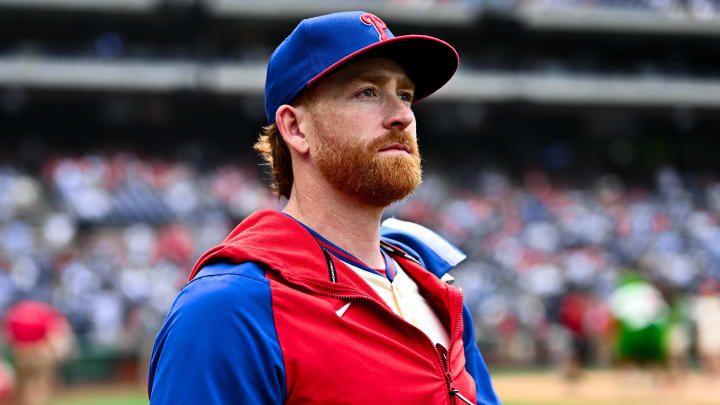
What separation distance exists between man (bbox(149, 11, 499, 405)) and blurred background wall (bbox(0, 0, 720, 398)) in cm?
1265

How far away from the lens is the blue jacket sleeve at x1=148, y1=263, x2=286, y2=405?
62.2 inches

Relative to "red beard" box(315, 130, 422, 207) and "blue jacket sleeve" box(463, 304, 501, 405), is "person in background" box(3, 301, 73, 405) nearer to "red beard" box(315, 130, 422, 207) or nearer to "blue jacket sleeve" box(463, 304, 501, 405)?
"blue jacket sleeve" box(463, 304, 501, 405)

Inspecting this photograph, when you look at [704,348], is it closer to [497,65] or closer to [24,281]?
[24,281]

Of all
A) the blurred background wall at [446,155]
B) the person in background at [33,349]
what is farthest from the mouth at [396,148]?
the blurred background wall at [446,155]

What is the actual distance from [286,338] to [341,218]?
44cm

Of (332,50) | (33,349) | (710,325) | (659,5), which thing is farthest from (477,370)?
(659,5)

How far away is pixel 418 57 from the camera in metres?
2.08

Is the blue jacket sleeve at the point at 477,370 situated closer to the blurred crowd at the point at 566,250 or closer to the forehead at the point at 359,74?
the forehead at the point at 359,74

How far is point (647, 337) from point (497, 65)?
1766cm

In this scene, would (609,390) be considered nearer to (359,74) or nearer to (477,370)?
(477,370)

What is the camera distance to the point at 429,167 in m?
25.5

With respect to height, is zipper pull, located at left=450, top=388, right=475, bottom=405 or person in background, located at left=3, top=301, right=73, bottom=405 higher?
zipper pull, located at left=450, top=388, right=475, bottom=405

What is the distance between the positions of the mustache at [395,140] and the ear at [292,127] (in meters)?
0.18

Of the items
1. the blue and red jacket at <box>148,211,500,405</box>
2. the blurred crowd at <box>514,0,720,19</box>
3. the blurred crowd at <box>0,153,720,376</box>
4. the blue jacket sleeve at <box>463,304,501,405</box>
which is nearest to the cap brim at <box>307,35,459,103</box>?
the blue and red jacket at <box>148,211,500,405</box>
